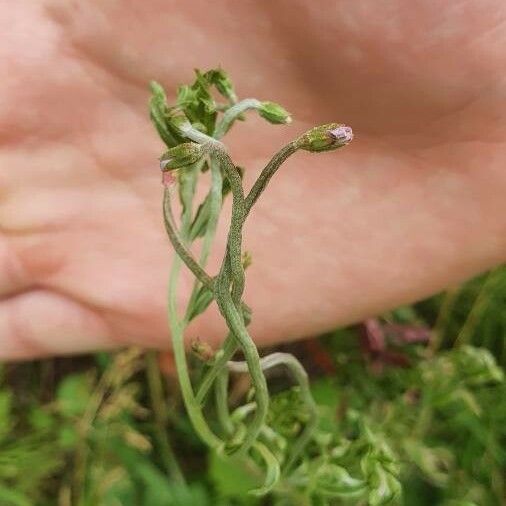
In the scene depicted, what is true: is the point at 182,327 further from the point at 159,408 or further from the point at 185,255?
the point at 159,408

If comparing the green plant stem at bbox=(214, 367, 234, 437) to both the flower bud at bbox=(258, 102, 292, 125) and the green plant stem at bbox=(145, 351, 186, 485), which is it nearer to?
the flower bud at bbox=(258, 102, 292, 125)

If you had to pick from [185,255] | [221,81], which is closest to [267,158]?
[221,81]

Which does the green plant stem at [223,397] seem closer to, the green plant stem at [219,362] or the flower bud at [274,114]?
the green plant stem at [219,362]

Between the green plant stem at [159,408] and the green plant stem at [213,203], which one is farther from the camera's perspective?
the green plant stem at [159,408]

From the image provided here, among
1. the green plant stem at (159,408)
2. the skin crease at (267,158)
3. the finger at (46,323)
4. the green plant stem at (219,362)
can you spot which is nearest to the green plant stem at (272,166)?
the green plant stem at (219,362)

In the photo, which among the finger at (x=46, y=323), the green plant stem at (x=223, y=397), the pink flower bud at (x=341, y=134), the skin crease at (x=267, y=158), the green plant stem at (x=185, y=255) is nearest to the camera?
the pink flower bud at (x=341, y=134)

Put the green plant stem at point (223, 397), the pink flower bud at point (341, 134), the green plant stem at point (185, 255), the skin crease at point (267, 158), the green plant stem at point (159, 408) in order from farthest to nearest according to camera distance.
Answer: the green plant stem at point (159, 408)
the skin crease at point (267, 158)
the green plant stem at point (223, 397)
the green plant stem at point (185, 255)
the pink flower bud at point (341, 134)
